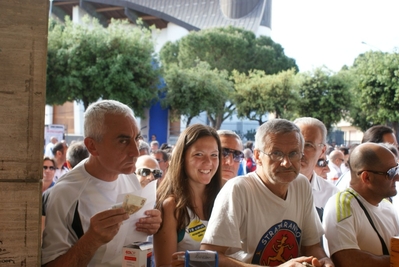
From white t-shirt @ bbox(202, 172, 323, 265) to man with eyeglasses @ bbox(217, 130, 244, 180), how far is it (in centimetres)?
139

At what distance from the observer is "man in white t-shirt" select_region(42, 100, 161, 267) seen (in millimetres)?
2287

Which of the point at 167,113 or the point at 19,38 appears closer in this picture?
the point at 19,38

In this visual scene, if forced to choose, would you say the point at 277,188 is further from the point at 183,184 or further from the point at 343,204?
the point at 183,184

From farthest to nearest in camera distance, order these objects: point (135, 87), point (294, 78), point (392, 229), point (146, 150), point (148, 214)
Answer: point (294, 78)
point (135, 87)
point (146, 150)
point (392, 229)
point (148, 214)

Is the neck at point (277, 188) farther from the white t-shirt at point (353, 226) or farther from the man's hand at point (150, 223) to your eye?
the man's hand at point (150, 223)

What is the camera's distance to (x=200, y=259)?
194cm

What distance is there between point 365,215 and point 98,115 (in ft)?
5.56

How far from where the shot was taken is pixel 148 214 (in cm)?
255

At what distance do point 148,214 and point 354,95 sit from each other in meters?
33.4

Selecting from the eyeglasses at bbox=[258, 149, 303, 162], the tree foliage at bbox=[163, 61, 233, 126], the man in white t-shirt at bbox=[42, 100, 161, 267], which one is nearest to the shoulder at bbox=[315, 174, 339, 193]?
the eyeglasses at bbox=[258, 149, 303, 162]

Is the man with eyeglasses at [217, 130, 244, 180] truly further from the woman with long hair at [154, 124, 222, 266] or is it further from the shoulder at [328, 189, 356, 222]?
the shoulder at [328, 189, 356, 222]

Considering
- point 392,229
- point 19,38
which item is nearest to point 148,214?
point 19,38

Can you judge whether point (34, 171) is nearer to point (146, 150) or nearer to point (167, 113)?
point (146, 150)

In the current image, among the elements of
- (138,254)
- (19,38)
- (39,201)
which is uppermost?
(19,38)
